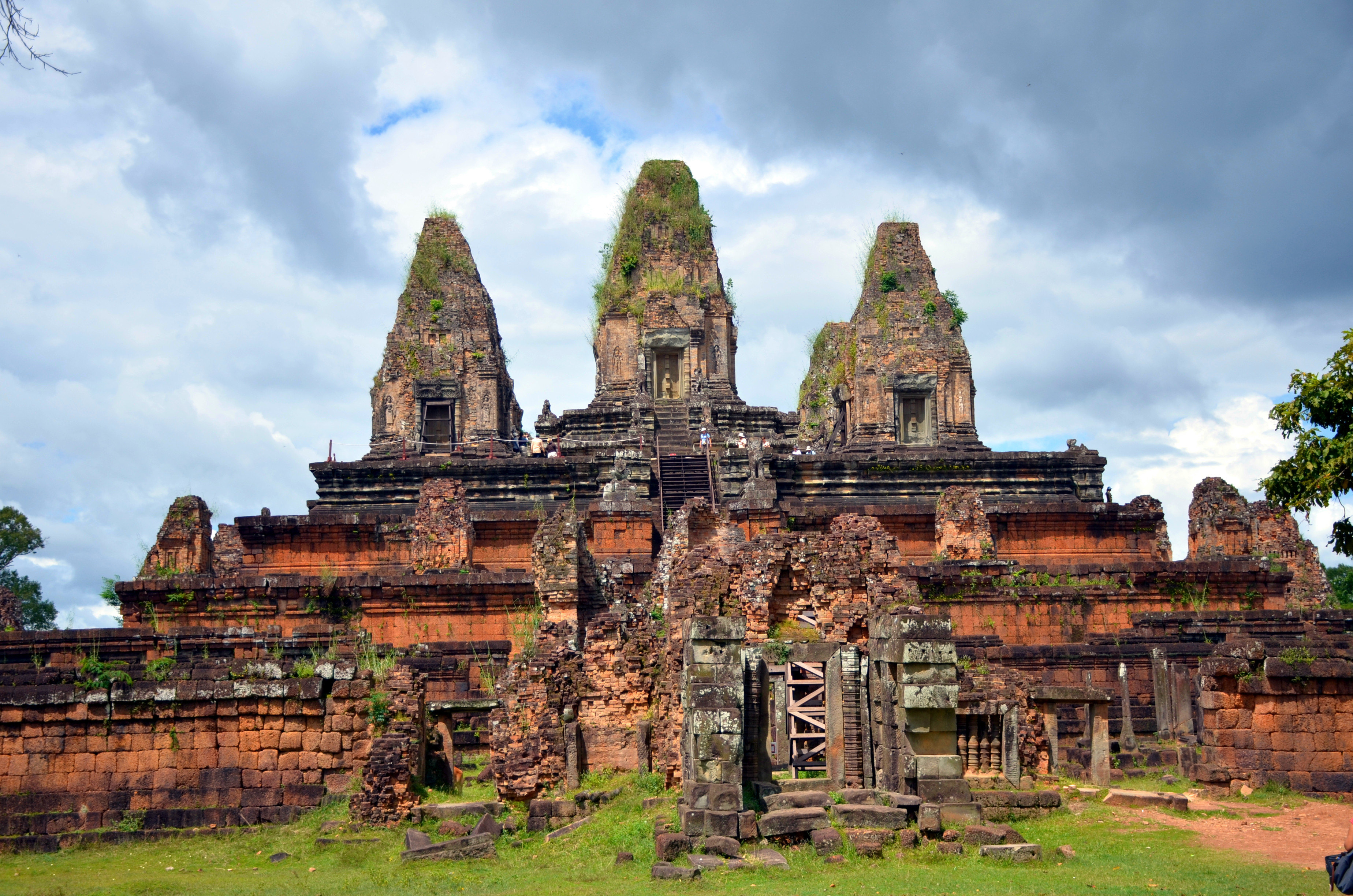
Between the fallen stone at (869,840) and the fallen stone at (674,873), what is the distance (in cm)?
155

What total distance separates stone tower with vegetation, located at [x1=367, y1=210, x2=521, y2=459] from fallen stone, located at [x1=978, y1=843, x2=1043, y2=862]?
23.8 meters

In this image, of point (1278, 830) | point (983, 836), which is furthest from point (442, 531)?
point (1278, 830)

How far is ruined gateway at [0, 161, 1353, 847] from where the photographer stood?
14102 millimetres

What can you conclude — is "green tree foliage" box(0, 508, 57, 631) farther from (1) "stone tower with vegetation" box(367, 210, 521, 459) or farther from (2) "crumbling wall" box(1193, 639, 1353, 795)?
(2) "crumbling wall" box(1193, 639, 1353, 795)

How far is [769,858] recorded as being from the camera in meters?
11.0

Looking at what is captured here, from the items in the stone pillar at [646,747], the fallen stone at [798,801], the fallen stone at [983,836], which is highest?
the stone pillar at [646,747]

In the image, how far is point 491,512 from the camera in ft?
85.9

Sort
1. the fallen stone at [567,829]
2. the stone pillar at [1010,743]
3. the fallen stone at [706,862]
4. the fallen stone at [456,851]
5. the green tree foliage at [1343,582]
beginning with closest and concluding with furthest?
the fallen stone at [706,862], the fallen stone at [456,851], the fallen stone at [567,829], the stone pillar at [1010,743], the green tree foliage at [1343,582]

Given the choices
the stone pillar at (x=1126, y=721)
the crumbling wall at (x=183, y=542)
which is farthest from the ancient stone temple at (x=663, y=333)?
the stone pillar at (x=1126, y=721)

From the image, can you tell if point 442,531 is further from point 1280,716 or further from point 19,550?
point 19,550

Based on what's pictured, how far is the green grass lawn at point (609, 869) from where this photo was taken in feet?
33.9

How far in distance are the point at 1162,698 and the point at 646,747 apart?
8436 mm

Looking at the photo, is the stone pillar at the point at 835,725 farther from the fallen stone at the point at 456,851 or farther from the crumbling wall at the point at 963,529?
the crumbling wall at the point at 963,529

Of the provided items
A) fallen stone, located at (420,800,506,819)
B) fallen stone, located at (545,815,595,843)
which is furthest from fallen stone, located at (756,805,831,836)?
fallen stone, located at (420,800,506,819)
